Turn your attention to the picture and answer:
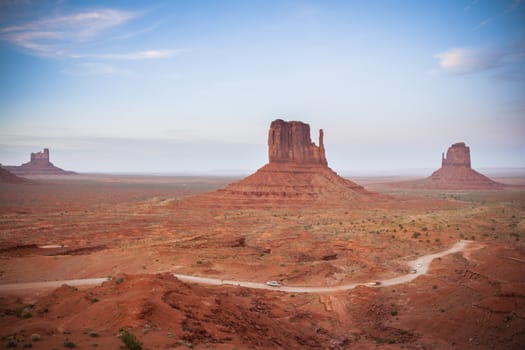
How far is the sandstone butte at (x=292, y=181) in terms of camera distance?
86.4 m

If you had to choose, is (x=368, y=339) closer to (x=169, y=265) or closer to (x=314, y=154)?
(x=169, y=265)

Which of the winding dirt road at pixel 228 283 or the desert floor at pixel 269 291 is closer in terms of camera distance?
the desert floor at pixel 269 291

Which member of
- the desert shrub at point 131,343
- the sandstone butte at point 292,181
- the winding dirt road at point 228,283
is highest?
the sandstone butte at point 292,181

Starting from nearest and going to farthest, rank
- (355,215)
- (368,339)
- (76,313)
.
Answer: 1. (76,313)
2. (368,339)
3. (355,215)

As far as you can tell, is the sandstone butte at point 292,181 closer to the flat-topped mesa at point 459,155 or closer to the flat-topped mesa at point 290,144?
the flat-topped mesa at point 290,144

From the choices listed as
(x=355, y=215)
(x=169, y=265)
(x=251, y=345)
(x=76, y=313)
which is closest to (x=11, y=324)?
(x=76, y=313)

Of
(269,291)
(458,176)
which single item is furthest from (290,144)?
(458,176)

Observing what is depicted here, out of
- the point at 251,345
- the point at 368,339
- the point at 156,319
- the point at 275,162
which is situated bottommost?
the point at 368,339

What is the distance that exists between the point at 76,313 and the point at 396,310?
1683cm

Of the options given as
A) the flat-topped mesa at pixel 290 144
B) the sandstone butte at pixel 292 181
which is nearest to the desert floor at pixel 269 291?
the sandstone butte at pixel 292 181

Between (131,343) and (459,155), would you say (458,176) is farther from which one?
(131,343)

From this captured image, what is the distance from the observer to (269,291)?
24.0 m

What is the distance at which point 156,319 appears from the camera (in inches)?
612

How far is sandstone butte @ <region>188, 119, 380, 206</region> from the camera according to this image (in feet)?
283
